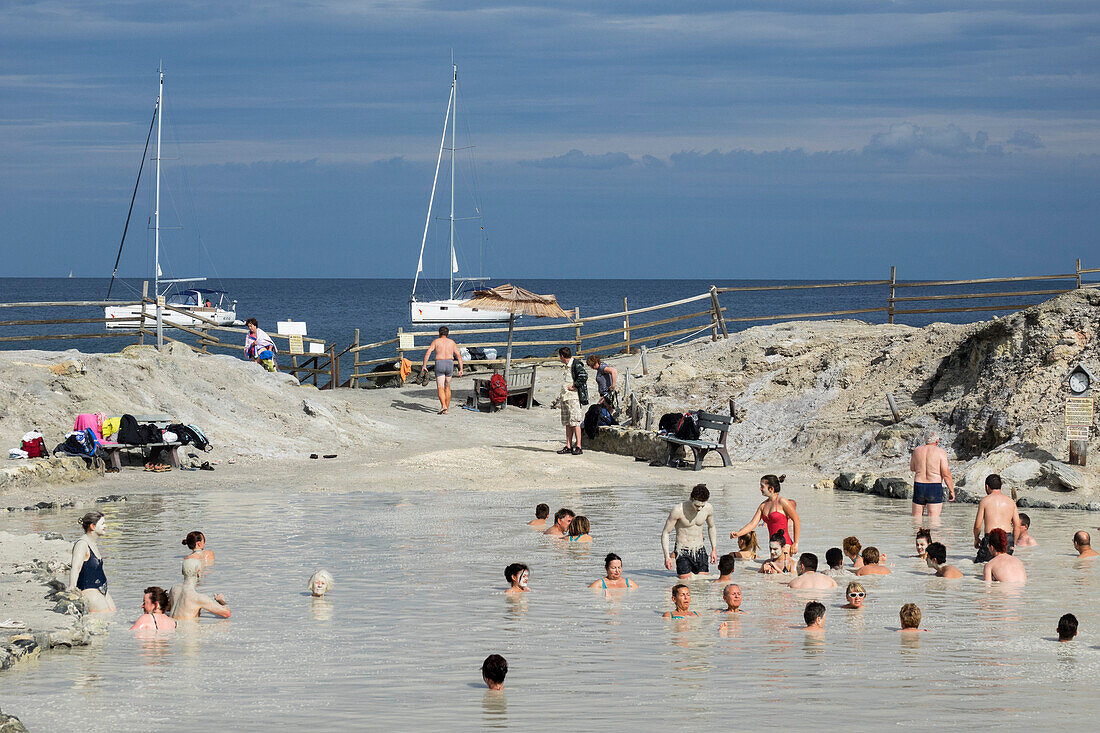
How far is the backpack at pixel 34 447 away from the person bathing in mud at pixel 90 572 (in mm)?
7619

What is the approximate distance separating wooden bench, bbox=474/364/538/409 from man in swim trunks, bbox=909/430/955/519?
11841 mm

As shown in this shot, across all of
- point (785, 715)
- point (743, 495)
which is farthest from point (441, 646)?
point (743, 495)

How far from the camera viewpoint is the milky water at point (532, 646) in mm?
7227

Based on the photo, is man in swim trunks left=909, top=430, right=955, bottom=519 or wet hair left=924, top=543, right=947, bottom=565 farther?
man in swim trunks left=909, top=430, right=955, bottom=519

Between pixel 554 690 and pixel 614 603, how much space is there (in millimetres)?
2757

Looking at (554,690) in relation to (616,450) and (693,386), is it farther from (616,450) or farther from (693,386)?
(693,386)

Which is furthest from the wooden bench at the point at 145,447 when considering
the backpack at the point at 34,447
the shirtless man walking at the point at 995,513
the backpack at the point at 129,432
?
the shirtless man walking at the point at 995,513

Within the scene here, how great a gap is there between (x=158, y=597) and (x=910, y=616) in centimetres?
580

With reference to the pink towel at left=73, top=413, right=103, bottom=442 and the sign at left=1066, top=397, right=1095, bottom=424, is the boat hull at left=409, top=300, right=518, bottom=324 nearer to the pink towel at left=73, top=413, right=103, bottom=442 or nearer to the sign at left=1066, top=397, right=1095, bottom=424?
the pink towel at left=73, top=413, right=103, bottom=442

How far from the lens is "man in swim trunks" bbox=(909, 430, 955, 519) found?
573 inches

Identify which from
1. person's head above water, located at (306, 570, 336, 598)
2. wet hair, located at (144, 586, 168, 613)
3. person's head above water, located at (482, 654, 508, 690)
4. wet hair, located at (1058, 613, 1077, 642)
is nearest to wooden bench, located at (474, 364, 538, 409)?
person's head above water, located at (306, 570, 336, 598)

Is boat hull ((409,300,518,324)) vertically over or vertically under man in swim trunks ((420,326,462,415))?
over

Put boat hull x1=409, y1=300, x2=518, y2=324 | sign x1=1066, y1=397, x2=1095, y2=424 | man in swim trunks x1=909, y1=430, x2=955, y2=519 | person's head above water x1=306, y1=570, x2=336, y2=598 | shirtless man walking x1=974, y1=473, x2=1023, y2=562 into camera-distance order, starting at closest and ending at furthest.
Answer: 1. person's head above water x1=306, y1=570, x2=336, y2=598
2. shirtless man walking x1=974, y1=473, x2=1023, y2=562
3. man in swim trunks x1=909, y1=430, x2=955, y2=519
4. sign x1=1066, y1=397, x2=1095, y2=424
5. boat hull x1=409, y1=300, x2=518, y2=324

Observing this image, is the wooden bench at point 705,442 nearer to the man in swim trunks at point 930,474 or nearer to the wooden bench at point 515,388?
the man in swim trunks at point 930,474
